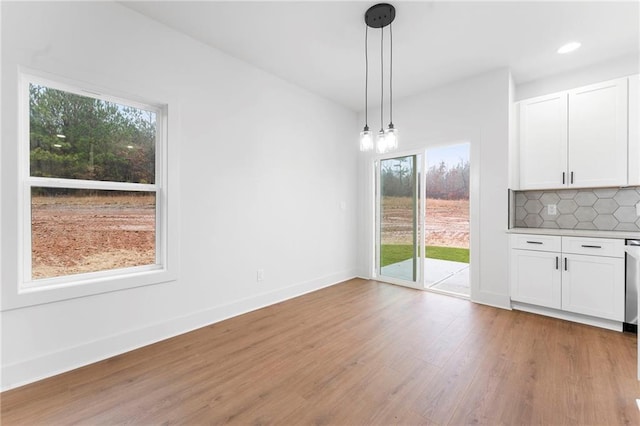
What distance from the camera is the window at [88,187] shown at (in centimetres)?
199

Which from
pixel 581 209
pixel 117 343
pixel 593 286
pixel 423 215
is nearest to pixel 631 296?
pixel 593 286

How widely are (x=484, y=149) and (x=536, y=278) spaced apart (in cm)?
162

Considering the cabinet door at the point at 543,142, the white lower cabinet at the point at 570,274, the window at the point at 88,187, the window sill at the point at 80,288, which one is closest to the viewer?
the window sill at the point at 80,288

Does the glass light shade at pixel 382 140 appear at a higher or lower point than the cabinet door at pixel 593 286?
higher

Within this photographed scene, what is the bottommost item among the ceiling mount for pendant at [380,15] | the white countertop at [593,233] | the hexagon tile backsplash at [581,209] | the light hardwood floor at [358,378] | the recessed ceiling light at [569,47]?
the light hardwood floor at [358,378]

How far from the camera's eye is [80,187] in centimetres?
215

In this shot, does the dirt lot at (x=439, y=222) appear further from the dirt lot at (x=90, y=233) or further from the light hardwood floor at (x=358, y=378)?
the dirt lot at (x=90, y=233)

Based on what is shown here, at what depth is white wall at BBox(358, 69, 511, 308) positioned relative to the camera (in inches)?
128

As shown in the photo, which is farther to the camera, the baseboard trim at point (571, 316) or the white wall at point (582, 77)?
the white wall at point (582, 77)

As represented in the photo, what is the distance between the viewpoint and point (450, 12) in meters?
2.32

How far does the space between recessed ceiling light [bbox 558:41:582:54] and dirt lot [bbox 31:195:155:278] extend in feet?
14.6

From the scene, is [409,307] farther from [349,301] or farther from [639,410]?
[639,410]

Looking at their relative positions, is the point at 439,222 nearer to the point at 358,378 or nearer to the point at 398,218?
the point at 398,218

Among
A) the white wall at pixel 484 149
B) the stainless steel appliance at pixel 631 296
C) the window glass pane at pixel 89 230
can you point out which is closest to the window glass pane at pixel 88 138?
the window glass pane at pixel 89 230
